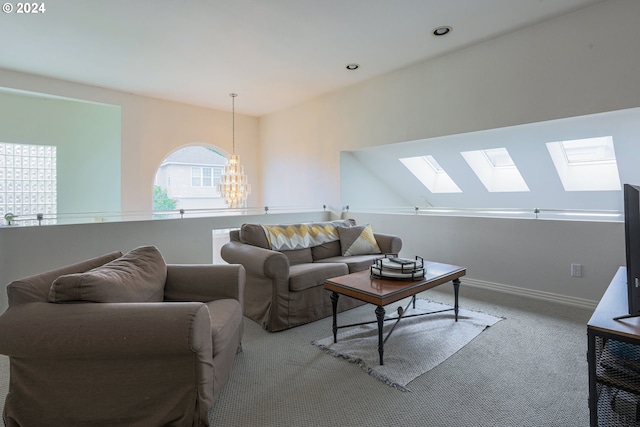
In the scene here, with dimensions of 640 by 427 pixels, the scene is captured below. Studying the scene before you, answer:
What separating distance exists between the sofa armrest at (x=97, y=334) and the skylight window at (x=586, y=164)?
414 centimetres

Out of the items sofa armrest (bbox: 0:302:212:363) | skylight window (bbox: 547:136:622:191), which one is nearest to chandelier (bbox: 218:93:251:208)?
sofa armrest (bbox: 0:302:212:363)

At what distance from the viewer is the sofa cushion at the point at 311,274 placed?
2.74m

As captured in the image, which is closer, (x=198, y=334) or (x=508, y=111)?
(x=198, y=334)

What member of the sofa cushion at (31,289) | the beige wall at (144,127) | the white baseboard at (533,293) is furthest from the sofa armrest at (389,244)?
the beige wall at (144,127)

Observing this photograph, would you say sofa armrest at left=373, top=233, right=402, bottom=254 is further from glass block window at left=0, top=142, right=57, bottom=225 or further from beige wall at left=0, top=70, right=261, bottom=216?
glass block window at left=0, top=142, right=57, bottom=225

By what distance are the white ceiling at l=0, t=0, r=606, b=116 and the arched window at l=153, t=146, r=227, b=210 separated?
395cm

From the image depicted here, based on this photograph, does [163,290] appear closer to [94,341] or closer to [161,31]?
[94,341]

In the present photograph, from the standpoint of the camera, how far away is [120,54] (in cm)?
379

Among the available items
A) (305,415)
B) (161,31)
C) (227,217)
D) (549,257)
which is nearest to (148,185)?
(227,217)

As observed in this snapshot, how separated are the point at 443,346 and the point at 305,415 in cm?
118

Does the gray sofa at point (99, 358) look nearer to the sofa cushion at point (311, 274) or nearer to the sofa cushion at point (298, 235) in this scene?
the sofa cushion at point (311, 274)

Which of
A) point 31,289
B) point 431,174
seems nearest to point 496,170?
point 431,174

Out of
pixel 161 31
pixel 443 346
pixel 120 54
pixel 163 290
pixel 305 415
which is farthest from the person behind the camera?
pixel 120 54

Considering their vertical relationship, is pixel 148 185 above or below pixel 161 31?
below
